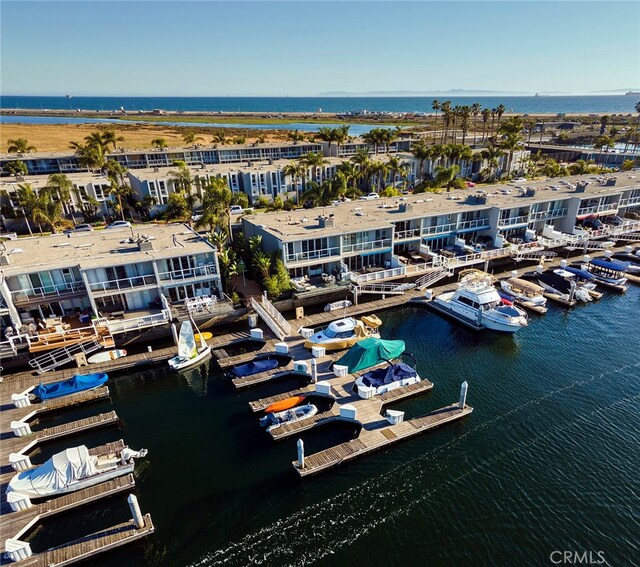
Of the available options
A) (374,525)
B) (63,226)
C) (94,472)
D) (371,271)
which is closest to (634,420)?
(374,525)

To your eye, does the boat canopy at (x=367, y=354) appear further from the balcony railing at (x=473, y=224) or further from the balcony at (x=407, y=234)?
the balcony railing at (x=473, y=224)

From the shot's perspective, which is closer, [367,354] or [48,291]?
[367,354]

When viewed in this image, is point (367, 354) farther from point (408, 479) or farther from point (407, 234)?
point (407, 234)

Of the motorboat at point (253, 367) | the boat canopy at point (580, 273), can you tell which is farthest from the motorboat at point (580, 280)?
the motorboat at point (253, 367)

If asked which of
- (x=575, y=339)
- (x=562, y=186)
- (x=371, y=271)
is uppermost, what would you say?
(x=562, y=186)

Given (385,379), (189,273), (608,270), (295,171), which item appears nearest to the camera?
→ (385,379)

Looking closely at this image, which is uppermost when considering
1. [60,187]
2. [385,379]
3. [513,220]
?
[60,187]

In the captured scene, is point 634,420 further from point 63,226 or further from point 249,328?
point 63,226

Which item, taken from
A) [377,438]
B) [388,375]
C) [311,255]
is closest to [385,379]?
[388,375]
